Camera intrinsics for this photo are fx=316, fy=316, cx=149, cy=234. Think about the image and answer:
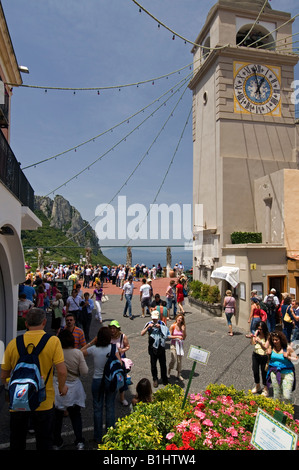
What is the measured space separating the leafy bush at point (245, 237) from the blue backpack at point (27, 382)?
12437mm

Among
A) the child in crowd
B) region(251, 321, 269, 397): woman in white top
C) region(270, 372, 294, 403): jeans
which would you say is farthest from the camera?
region(251, 321, 269, 397): woman in white top

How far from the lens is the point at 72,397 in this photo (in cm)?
430

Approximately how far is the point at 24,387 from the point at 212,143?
50.0 ft

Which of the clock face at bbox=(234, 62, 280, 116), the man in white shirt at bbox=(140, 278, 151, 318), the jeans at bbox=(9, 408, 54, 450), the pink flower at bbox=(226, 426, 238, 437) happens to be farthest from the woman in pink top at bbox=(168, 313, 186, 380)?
the clock face at bbox=(234, 62, 280, 116)

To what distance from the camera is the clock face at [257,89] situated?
15.7 metres

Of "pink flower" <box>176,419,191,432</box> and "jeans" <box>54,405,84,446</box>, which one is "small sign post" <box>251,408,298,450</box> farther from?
"jeans" <box>54,405,84,446</box>

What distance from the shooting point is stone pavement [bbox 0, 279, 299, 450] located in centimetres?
532

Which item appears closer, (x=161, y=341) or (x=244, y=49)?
(x=161, y=341)

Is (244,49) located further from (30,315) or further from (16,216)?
(30,315)

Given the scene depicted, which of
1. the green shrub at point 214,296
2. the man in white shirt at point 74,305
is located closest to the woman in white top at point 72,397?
the man in white shirt at point 74,305

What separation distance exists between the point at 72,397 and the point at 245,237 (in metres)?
12.0

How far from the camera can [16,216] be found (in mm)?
7898

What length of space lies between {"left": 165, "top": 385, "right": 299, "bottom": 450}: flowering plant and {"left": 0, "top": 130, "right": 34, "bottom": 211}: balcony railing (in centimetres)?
533

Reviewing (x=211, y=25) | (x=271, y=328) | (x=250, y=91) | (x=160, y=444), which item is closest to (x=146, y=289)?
(x=271, y=328)
